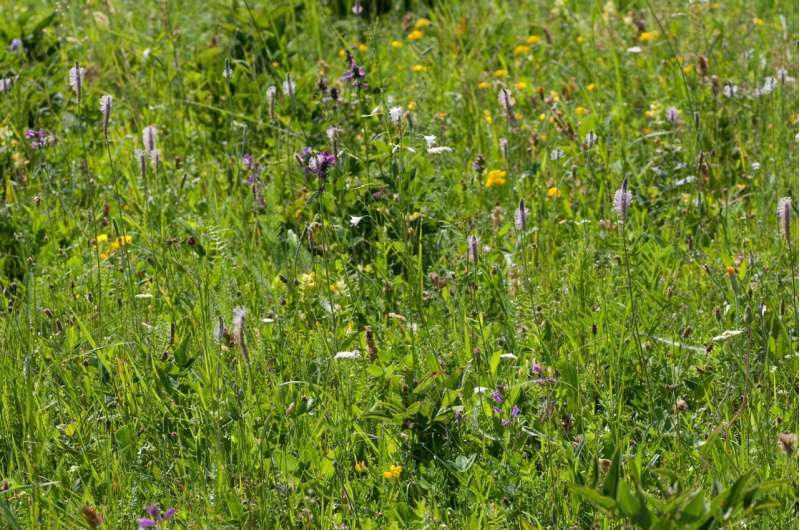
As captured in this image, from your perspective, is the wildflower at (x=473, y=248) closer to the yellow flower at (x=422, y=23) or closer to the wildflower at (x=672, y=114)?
the wildflower at (x=672, y=114)

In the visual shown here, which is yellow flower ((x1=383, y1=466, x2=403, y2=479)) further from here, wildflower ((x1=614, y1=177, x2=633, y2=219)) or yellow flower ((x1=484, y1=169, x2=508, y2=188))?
yellow flower ((x1=484, y1=169, x2=508, y2=188))

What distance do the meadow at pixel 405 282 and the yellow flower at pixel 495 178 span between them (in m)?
0.06

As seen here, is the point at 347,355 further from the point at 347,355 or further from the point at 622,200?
the point at 622,200

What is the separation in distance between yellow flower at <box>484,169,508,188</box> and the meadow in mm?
63

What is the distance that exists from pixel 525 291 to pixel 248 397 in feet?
2.90

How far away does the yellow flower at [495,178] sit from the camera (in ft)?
11.2

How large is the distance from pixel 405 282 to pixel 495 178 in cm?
66

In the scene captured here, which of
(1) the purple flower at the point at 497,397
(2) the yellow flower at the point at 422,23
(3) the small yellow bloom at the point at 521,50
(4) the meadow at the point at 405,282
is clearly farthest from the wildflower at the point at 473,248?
(2) the yellow flower at the point at 422,23

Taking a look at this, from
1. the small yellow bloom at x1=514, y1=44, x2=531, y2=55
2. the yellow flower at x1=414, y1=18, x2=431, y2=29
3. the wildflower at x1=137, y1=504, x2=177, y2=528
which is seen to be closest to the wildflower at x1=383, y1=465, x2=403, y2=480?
the wildflower at x1=137, y1=504, x2=177, y2=528

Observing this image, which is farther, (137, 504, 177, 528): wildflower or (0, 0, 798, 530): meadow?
(0, 0, 798, 530): meadow

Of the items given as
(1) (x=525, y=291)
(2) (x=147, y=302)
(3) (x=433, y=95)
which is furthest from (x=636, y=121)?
(2) (x=147, y=302)

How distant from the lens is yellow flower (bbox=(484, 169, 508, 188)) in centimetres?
342

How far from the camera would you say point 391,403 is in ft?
7.38

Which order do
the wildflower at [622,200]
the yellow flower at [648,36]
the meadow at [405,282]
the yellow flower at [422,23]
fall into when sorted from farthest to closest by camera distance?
the yellow flower at [422,23] < the yellow flower at [648,36] < the meadow at [405,282] < the wildflower at [622,200]
